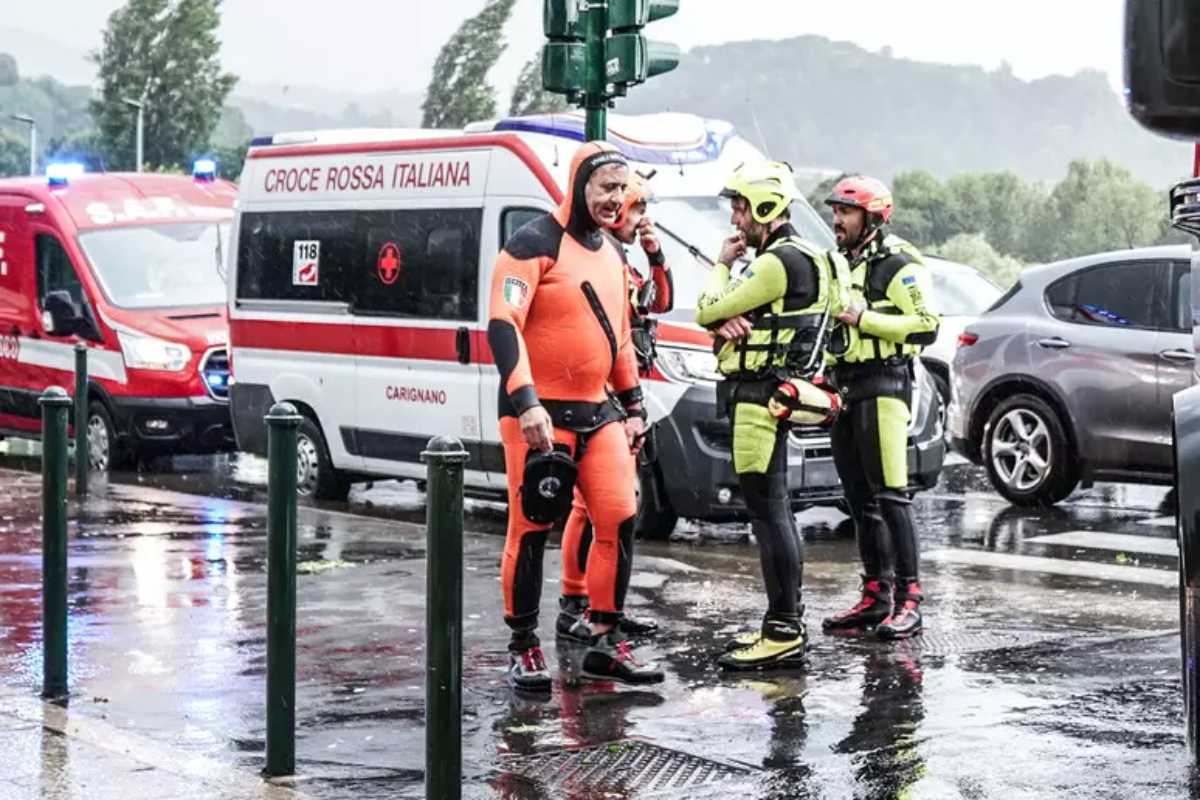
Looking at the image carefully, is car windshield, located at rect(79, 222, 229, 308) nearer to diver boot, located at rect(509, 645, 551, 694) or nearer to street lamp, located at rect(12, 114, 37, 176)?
diver boot, located at rect(509, 645, 551, 694)

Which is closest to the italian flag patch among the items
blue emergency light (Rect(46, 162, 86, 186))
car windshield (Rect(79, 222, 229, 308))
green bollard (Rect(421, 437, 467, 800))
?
Answer: green bollard (Rect(421, 437, 467, 800))

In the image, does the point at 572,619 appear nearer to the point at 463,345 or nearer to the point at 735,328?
the point at 735,328

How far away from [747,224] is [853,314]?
0.70m

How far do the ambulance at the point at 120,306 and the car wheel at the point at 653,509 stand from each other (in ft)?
16.3

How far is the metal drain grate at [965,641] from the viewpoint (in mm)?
8461

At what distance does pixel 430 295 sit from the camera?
1302 centimetres

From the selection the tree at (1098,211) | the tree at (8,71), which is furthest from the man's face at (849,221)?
the tree at (8,71)

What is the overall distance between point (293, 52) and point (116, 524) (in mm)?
28192

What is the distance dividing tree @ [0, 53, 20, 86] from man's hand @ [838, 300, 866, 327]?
36.5 meters

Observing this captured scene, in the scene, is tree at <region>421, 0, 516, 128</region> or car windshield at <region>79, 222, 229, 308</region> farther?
tree at <region>421, 0, 516, 128</region>

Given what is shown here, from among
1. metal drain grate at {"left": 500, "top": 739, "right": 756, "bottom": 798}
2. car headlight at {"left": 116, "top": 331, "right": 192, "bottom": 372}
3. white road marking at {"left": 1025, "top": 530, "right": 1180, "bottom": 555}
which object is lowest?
metal drain grate at {"left": 500, "top": 739, "right": 756, "bottom": 798}

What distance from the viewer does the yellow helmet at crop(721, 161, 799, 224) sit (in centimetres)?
818

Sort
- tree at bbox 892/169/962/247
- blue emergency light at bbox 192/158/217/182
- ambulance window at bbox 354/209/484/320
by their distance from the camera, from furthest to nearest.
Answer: tree at bbox 892/169/962/247 < blue emergency light at bbox 192/158/217/182 < ambulance window at bbox 354/209/484/320

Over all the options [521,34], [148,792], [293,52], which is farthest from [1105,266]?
[293,52]
